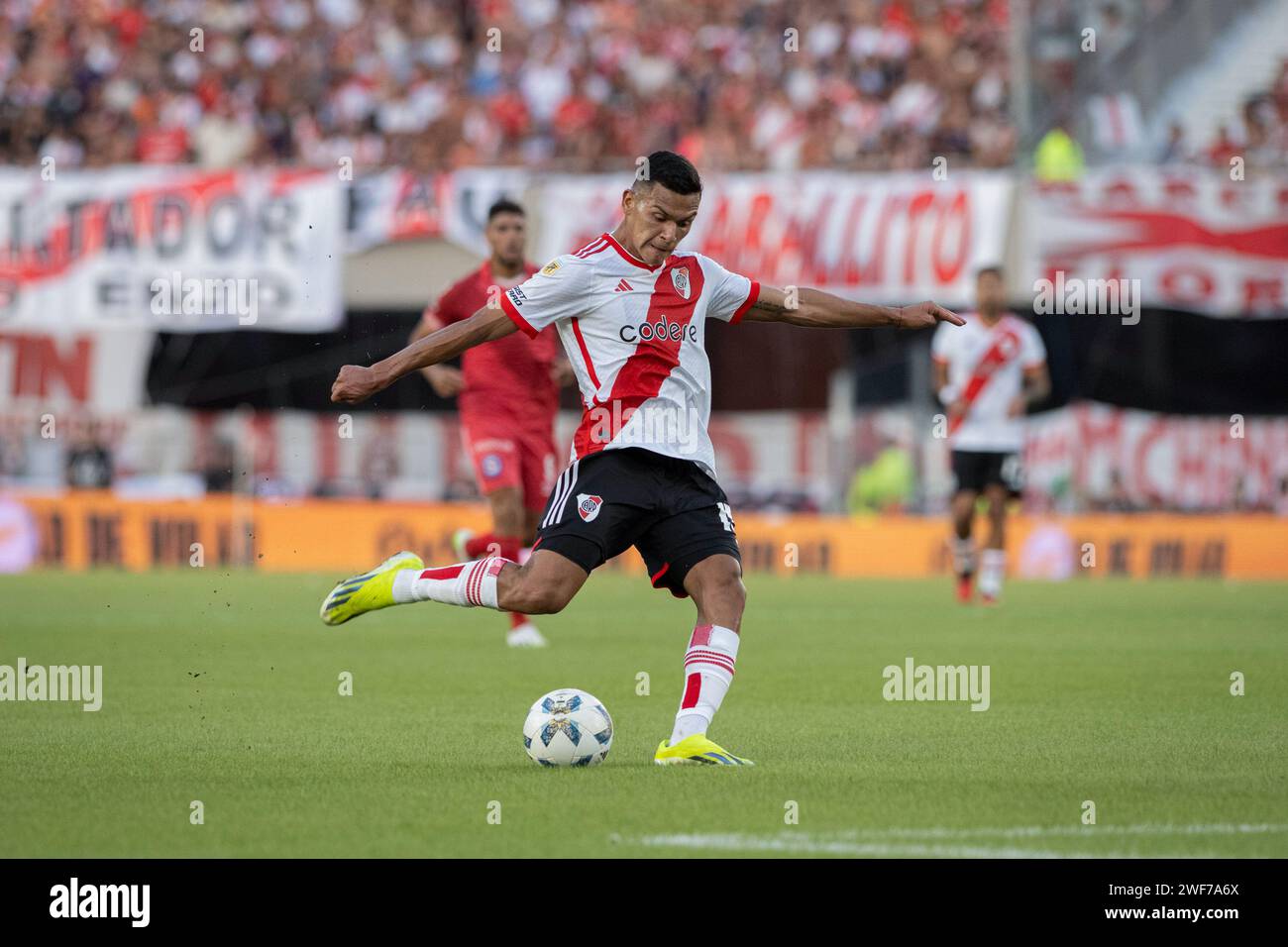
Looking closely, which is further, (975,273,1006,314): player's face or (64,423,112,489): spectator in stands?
(64,423,112,489): spectator in stands

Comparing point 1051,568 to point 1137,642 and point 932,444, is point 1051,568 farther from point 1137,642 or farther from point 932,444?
point 1137,642

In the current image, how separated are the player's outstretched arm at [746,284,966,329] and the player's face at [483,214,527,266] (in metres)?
4.95

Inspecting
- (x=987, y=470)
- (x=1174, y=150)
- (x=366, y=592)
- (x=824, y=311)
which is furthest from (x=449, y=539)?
(x=824, y=311)

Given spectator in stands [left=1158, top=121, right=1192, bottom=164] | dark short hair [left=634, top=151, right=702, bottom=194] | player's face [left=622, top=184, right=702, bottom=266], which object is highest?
spectator in stands [left=1158, top=121, right=1192, bottom=164]

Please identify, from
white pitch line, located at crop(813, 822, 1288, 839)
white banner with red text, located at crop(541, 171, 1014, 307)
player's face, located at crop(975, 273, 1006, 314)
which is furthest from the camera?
white banner with red text, located at crop(541, 171, 1014, 307)

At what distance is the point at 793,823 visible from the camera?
22.0 ft

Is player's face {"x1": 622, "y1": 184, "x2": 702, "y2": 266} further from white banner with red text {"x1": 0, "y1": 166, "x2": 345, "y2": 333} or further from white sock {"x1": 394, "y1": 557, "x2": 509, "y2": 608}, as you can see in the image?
white banner with red text {"x1": 0, "y1": 166, "x2": 345, "y2": 333}

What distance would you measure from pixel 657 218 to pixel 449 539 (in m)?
15.6

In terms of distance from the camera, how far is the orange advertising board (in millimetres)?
23203

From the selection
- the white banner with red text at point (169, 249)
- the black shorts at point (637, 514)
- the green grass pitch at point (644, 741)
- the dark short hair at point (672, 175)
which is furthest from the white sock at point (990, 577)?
the dark short hair at point (672, 175)

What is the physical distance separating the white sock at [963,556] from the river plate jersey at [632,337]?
10.2 m

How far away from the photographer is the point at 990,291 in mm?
17844

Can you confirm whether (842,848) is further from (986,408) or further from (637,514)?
(986,408)

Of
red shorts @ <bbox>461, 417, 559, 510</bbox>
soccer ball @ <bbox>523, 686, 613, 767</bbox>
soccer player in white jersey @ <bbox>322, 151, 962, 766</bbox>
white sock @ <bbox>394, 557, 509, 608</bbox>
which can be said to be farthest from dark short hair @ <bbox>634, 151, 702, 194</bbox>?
red shorts @ <bbox>461, 417, 559, 510</bbox>
